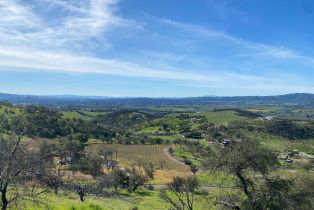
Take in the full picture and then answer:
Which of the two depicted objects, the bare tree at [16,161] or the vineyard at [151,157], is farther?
the vineyard at [151,157]

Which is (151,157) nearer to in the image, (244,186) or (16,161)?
(244,186)

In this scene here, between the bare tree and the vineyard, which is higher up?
the bare tree

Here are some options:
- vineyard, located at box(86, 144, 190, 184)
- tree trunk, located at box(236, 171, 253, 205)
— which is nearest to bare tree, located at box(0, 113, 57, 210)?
tree trunk, located at box(236, 171, 253, 205)

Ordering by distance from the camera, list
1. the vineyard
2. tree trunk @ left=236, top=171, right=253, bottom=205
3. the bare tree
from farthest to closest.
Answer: the vineyard, tree trunk @ left=236, top=171, right=253, bottom=205, the bare tree

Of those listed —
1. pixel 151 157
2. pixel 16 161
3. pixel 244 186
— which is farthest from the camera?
pixel 151 157

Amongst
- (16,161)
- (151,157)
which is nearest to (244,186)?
(16,161)

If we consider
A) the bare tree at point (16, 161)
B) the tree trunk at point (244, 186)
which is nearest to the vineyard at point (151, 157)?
the tree trunk at point (244, 186)

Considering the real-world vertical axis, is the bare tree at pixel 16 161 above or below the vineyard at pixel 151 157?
above

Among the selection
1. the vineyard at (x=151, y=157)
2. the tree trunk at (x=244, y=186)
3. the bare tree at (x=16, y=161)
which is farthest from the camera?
the vineyard at (x=151, y=157)

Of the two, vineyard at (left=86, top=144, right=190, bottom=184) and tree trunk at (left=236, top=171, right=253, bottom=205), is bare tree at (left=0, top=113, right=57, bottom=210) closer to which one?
tree trunk at (left=236, top=171, right=253, bottom=205)

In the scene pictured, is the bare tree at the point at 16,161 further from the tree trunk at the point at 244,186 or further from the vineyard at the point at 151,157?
the vineyard at the point at 151,157

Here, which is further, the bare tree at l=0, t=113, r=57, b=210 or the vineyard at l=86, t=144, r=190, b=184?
the vineyard at l=86, t=144, r=190, b=184
